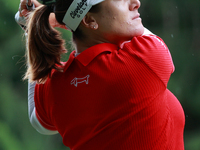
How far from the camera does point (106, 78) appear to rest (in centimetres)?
59

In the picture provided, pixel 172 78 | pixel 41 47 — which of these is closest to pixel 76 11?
pixel 41 47

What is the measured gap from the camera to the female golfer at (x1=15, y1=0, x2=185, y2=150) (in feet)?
1.91

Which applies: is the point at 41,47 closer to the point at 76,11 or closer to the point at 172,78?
the point at 76,11

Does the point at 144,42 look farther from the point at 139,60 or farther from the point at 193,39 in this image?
the point at 193,39

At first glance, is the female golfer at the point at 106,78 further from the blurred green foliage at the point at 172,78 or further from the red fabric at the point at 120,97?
the blurred green foliage at the point at 172,78

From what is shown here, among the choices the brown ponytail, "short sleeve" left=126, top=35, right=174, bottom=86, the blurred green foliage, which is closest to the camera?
"short sleeve" left=126, top=35, right=174, bottom=86

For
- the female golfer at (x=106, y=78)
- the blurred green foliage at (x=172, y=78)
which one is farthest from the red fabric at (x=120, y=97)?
the blurred green foliage at (x=172, y=78)

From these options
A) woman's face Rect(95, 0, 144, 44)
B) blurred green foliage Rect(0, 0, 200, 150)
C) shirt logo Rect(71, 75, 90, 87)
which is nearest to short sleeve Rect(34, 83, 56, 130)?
shirt logo Rect(71, 75, 90, 87)

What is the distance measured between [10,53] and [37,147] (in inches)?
29.6

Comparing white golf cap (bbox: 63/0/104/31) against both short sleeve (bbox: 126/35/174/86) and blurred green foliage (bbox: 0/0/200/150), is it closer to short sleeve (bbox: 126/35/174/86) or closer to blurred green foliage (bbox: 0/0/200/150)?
short sleeve (bbox: 126/35/174/86)

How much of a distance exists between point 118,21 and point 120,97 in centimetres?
20

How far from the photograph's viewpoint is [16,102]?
188cm

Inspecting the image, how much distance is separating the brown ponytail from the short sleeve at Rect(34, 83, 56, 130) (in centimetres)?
6

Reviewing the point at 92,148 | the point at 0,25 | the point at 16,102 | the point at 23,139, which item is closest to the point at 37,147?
the point at 23,139
